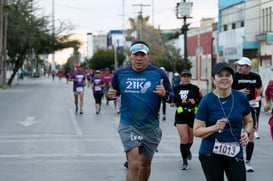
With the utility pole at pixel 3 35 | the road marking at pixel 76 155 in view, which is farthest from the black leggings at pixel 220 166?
the utility pole at pixel 3 35

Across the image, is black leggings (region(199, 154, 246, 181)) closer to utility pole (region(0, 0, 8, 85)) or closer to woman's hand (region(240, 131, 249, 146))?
woman's hand (region(240, 131, 249, 146))

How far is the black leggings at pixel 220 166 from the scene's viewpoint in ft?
19.4

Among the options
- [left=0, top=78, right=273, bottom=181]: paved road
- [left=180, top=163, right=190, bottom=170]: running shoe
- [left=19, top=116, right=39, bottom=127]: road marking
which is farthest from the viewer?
[left=19, top=116, right=39, bottom=127]: road marking

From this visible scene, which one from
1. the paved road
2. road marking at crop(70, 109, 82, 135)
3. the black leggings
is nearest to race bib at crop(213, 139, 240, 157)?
Answer: the black leggings

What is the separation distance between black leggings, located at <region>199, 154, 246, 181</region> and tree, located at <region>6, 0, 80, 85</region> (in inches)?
1953

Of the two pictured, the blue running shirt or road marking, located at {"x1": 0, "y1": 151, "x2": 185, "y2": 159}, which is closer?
the blue running shirt

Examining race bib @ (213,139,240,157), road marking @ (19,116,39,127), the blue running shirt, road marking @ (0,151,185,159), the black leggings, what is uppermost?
the blue running shirt

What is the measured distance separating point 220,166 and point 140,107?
1.64 m

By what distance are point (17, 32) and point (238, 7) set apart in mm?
23182

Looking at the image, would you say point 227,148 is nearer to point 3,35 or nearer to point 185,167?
point 185,167

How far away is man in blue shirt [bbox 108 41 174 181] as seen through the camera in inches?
287

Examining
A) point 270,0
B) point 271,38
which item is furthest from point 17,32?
point 271,38

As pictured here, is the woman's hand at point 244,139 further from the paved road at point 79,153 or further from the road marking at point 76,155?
the road marking at point 76,155

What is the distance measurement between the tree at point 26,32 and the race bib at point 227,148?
4965cm
